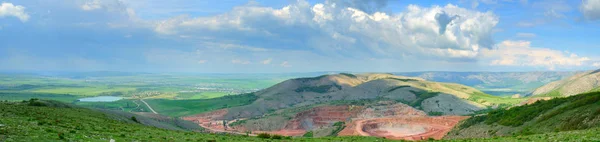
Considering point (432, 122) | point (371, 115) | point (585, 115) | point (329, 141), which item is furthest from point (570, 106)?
point (371, 115)

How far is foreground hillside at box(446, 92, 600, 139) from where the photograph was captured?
57706 mm

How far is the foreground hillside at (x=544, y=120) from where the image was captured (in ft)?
189

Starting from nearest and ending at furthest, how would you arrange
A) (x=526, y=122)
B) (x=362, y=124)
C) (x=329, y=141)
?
(x=329, y=141)
(x=526, y=122)
(x=362, y=124)

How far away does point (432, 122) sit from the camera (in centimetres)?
16288

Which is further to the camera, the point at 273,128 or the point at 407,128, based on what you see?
the point at 273,128

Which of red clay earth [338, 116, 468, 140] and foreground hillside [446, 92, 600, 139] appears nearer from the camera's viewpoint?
foreground hillside [446, 92, 600, 139]

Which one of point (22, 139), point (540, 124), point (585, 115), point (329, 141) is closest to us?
point (22, 139)

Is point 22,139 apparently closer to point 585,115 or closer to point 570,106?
point 585,115

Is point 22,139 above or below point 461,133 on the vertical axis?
above

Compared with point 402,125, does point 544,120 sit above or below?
above

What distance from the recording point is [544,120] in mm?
Answer: 70375

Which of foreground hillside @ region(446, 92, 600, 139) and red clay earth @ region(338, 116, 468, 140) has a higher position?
foreground hillside @ region(446, 92, 600, 139)

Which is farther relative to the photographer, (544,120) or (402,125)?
(402,125)

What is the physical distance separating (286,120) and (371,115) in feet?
136
